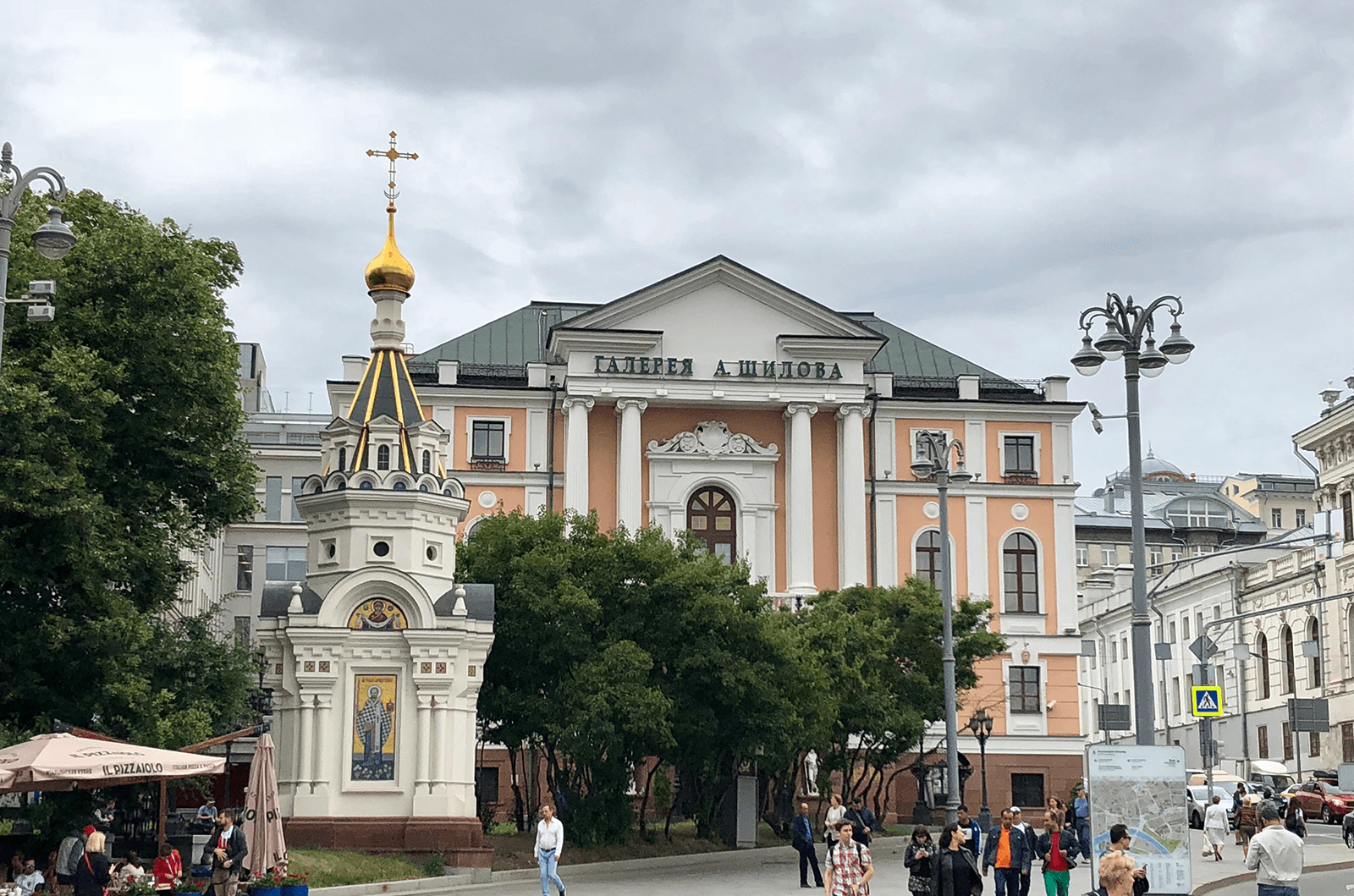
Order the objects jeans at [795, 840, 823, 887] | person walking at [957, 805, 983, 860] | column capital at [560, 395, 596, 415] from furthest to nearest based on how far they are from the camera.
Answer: column capital at [560, 395, 596, 415], jeans at [795, 840, 823, 887], person walking at [957, 805, 983, 860]

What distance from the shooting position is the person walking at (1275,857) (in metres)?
18.5

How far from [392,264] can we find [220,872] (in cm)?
1848

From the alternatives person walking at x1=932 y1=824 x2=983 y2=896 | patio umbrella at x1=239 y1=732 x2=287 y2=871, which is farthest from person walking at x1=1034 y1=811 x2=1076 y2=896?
patio umbrella at x1=239 y1=732 x2=287 y2=871

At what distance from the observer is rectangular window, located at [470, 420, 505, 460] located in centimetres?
6500

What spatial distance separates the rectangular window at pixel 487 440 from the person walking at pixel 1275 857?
48203 mm

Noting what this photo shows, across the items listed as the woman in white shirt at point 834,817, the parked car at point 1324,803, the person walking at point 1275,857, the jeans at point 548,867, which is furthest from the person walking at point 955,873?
the parked car at point 1324,803

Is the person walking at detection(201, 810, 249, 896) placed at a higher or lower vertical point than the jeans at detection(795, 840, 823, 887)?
higher

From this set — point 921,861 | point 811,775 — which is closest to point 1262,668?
point 811,775

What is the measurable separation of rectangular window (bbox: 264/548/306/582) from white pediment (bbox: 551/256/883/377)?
24.8m

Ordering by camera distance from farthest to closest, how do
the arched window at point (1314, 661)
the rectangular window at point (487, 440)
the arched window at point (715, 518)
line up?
the arched window at point (1314, 661) < the rectangular window at point (487, 440) < the arched window at point (715, 518)

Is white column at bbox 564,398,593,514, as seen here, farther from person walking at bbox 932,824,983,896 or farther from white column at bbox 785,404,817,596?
person walking at bbox 932,824,983,896

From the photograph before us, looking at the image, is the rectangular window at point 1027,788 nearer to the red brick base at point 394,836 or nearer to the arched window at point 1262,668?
the arched window at point 1262,668

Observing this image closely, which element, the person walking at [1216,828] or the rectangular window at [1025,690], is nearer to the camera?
the person walking at [1216,828]

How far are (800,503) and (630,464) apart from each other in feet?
21.0
